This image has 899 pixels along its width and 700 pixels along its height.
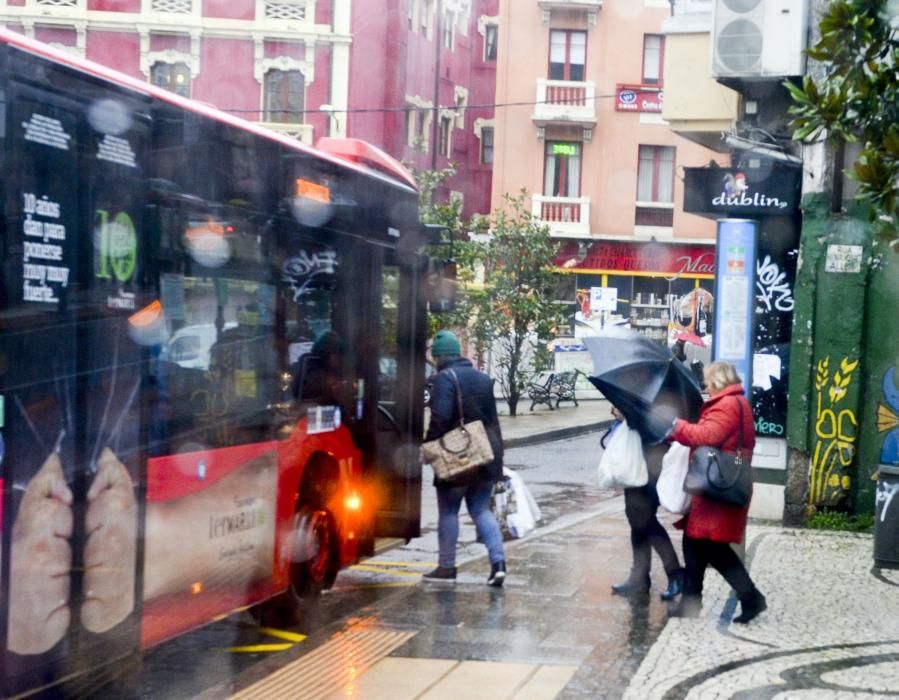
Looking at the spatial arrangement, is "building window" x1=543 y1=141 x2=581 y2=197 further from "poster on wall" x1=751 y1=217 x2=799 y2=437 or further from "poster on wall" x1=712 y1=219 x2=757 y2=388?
"poster on wall" x1=712 y1=219 x2=757 y2=388

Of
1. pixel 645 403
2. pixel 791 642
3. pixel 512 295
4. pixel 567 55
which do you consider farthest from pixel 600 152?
pixel 791 642

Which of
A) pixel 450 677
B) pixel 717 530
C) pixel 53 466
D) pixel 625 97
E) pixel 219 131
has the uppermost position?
pixel 625 97

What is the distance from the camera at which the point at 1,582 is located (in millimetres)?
5926

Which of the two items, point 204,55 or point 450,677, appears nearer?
point 450,677

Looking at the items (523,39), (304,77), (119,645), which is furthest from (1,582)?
(523,39)

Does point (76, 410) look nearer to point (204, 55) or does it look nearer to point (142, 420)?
point (142, 420)

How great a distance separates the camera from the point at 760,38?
14.9 metres

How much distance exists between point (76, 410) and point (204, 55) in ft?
129

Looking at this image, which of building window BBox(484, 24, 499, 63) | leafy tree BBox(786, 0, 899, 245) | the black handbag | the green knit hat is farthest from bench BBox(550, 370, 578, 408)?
leafy tree BBox(786, 0, 899, 245)

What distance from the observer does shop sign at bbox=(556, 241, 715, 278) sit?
1799 inches

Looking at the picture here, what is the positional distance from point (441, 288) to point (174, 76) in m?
34.2

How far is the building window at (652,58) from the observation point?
46406mm

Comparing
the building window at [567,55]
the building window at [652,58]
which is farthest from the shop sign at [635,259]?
the building window at [567,55]

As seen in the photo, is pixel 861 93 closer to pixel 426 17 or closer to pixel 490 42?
pixel 426 17
